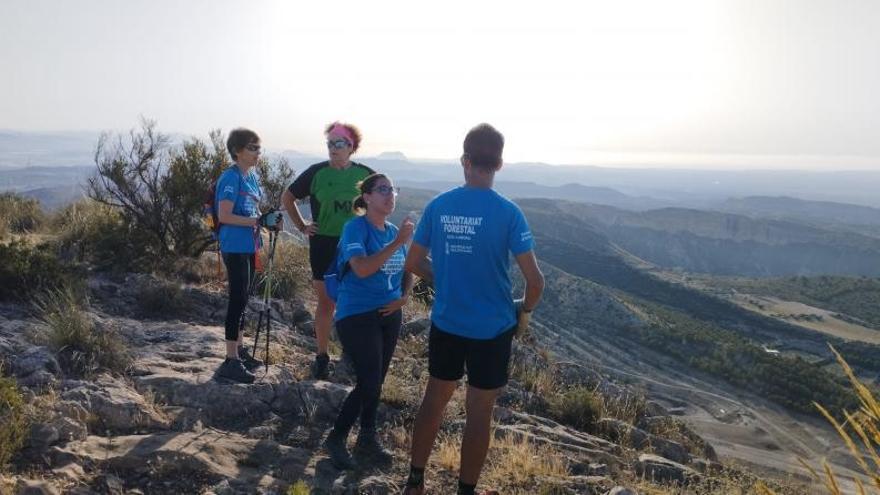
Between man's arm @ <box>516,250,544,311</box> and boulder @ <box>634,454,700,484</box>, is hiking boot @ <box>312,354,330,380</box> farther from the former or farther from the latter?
boulder @ <box>634,454,700,484</box>

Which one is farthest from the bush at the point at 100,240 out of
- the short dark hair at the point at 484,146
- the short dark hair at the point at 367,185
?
the short dark hair at the point at 484,146

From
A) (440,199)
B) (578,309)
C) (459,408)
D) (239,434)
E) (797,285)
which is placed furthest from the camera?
(797,285)

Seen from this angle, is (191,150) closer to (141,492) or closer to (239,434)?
(239,434)

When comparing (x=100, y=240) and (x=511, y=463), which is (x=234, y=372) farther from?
(x=100, y=240)

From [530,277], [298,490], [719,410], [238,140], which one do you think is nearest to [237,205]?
[238,140]

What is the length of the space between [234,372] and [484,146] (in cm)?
309

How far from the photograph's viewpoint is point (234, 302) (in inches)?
190

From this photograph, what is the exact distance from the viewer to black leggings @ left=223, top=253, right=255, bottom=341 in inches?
188

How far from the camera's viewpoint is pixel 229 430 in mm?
4391

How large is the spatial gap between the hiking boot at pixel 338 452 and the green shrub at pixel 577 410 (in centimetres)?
324

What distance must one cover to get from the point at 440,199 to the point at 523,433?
2.87m

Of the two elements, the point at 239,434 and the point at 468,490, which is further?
the point at 239,434

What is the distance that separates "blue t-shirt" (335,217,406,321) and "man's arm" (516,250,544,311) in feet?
3.11

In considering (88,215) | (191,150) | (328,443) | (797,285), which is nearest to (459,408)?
(328,443)
